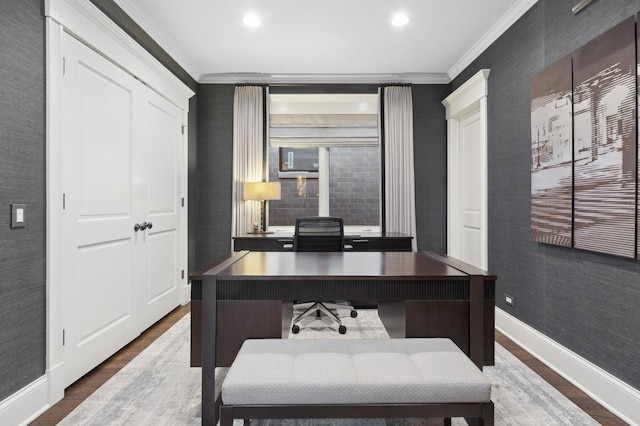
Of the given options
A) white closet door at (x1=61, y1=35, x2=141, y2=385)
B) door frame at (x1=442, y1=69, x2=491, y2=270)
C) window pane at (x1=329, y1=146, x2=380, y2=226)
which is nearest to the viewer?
white closet door at (x1=61, y1=35, x2=141, y2=385)

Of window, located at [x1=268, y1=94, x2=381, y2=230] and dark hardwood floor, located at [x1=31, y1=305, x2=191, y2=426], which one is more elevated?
window, located at [x1=268, y1=94, x2=381, y2=230]

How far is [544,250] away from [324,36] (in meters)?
2.61

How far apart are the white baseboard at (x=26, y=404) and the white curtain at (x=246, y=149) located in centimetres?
280

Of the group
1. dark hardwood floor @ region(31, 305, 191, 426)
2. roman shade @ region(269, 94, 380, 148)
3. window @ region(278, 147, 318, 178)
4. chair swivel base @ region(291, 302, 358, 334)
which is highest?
roman shade @ region(269, 94, 380, 148)

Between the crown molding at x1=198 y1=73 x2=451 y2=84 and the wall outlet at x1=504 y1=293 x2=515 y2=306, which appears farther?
the crown molding at x1=198 y1=73 x2=451 y2=84

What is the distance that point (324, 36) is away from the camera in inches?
141

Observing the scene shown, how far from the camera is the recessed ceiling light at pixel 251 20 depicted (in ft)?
10.5

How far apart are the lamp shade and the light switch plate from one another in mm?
2574

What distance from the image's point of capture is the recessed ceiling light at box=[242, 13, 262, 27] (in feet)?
10.5

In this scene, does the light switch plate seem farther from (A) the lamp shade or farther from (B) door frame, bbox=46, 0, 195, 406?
(A) the lamp shade

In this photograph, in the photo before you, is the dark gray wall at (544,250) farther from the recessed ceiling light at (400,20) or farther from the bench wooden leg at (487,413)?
the bench wooden leg at (487,413)

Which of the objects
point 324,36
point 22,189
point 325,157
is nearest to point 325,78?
point 325,157

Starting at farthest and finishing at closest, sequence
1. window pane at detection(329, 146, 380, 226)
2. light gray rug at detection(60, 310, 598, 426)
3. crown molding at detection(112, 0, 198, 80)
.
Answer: window pane at detection(329, 146, 380, 226) → crown molding at detection(112, 0, 198, 80) → light gray rug at detection(60, 310, 598, 426)

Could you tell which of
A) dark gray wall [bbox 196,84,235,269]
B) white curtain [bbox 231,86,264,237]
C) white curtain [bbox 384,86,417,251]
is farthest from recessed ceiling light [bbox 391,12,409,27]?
dark gray wall [bbox 196,84,235,269]
